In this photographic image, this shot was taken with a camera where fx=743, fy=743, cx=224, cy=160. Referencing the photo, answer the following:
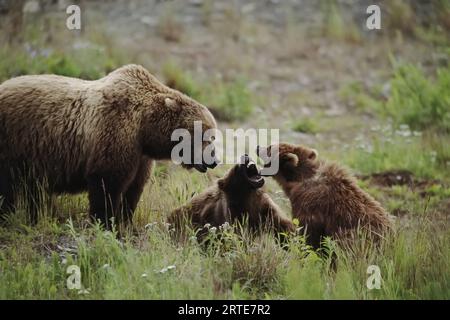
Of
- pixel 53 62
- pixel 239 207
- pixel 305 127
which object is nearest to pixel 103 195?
pixel 239 207

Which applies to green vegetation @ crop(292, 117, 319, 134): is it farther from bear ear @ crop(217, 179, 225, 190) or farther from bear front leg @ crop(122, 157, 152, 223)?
bear front leg @ crop(122, 157, 152, 223)

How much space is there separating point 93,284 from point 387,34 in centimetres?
1093

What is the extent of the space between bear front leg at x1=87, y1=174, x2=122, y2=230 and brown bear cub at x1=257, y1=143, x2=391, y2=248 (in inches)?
68.0

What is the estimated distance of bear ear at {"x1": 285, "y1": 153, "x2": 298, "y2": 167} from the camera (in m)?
7.45

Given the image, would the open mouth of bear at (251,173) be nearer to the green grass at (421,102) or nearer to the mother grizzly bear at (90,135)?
the mother grizzly bear at (90,135)

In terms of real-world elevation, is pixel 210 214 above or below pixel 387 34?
below

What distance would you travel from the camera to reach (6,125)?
268 inches

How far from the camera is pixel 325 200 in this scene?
22.7ft

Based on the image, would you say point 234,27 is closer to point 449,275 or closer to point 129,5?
point 129,5

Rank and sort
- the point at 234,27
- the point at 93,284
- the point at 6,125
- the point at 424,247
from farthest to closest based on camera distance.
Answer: the point at 234,27 < the point at 6,125 < the point at 424,247 < the point at 93,284

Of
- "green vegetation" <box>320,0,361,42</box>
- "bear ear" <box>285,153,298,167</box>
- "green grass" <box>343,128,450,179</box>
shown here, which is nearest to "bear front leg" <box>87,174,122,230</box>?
"bear ear" <box>285,153,298,167</box>

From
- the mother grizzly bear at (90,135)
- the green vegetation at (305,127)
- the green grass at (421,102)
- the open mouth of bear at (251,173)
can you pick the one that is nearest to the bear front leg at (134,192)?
the mother grizzly bear at (90,135)

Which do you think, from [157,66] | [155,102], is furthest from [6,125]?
[157,66]

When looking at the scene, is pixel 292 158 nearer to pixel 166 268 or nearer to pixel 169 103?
pixel 169 103
